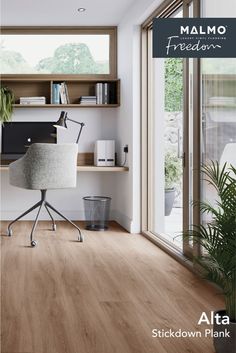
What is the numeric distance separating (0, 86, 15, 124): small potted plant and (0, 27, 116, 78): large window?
1.17 feet

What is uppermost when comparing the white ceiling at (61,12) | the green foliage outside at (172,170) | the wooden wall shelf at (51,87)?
the white ceiling at (61,12)

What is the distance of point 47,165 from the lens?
4.63 meters

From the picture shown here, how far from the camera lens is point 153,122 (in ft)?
17.2

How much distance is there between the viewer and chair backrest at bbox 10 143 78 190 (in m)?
4.59

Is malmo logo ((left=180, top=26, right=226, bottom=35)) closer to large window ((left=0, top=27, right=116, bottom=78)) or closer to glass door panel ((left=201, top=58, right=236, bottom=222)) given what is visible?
glass door panel ((left=201, top=58, right=236, bottom=222))

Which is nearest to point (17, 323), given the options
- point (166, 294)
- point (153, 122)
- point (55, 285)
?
point (55, 285)

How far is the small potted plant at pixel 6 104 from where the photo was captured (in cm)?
579

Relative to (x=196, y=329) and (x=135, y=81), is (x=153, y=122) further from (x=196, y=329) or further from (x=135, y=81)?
(x=196, y=329)

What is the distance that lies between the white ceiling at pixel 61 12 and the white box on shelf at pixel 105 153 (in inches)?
53.8

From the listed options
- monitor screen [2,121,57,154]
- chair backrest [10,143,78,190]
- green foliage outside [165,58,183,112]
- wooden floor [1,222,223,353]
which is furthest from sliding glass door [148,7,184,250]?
monitor screen [2,121,57,154]

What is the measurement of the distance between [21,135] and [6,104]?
0.38 m

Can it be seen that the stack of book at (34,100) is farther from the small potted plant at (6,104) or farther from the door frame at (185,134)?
the door frame at (185,134)

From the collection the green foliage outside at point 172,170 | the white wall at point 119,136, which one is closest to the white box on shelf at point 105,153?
the white wall at point 119,136

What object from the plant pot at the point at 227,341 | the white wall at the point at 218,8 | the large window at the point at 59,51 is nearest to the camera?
the plant pot at the point at 227,341
